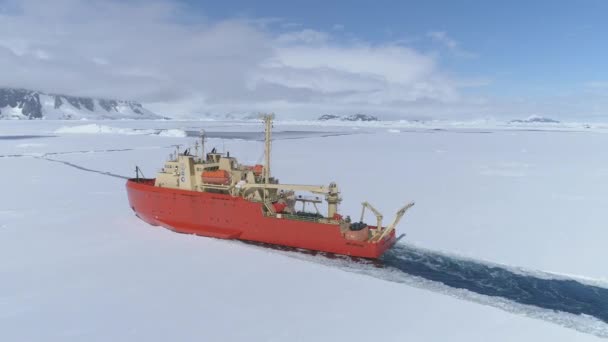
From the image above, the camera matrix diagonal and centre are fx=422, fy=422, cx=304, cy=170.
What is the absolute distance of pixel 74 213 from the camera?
1777 centimetres

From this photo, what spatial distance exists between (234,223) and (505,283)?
341 inches

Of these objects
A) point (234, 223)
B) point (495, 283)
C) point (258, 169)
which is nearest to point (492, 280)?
point (495, 283)

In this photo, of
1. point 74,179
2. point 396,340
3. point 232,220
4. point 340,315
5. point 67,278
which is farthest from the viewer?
point 74,179

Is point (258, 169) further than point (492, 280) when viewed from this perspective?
Yes

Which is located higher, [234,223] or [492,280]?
[234,223]

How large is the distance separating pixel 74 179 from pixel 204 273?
18.9 meters

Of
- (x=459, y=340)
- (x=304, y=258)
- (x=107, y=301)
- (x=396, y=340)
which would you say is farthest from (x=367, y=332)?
(x=107, y=301)

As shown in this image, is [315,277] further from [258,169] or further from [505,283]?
[258,169]

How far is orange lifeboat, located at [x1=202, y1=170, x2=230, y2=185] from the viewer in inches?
618

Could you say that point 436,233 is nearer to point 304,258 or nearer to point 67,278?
point 304,258

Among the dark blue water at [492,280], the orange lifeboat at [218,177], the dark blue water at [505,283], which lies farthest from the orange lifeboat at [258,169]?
the dark blue water at [505,283]

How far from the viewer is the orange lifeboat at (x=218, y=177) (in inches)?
618

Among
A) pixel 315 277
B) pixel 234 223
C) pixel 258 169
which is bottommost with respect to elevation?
pixel 315 277

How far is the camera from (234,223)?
14797 mm
